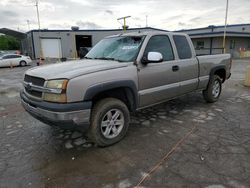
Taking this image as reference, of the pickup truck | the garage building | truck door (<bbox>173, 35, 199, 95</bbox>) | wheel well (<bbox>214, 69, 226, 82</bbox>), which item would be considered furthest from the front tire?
the garage building

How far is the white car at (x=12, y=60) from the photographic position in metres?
22.3

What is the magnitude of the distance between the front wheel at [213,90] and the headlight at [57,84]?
14.3ft

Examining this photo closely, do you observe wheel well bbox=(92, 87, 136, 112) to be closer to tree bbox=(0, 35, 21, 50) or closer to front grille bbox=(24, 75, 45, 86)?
front grille bbox=(24, 75, 45, 86)

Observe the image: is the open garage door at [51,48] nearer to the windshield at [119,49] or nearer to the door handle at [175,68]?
the windshield at [119,49]

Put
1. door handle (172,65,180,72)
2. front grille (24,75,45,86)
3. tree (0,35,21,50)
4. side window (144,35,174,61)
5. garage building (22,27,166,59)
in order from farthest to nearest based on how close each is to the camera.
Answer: tree (0,35,21,50) < garage building (22,27,166,59) < door handle (172,65,180,72) < side window (144,35,174,61) < front grille (24,75,45,86)

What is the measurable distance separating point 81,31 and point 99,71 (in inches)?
1253

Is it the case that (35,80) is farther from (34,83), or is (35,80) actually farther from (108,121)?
(108,121)

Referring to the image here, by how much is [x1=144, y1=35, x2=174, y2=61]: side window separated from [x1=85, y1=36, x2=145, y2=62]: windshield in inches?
8.5

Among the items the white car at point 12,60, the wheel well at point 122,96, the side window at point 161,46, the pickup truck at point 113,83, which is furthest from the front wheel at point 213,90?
the white car at point 12,60

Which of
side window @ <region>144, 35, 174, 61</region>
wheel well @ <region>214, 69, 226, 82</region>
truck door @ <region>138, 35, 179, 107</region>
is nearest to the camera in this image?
truck door @ <region>138, 35, 179, 107</region>

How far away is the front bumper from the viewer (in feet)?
9.82

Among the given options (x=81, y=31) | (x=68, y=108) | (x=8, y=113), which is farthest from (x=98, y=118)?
(x=81, y=31)

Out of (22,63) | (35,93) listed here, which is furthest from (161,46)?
(22,63)

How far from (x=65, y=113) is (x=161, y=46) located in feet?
8.46
